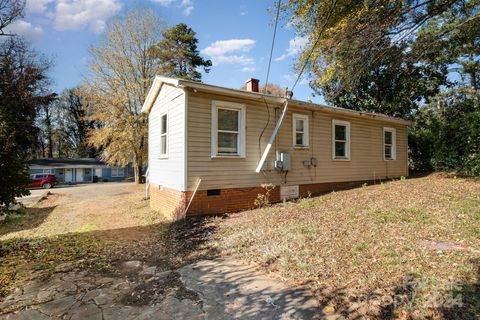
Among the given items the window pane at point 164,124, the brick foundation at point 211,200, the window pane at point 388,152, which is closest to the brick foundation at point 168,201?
the brick foundation at point 211,200

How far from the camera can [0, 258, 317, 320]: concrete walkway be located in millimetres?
3098

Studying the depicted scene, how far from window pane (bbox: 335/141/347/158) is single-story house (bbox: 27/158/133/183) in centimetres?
2958

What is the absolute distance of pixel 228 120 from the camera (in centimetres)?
831

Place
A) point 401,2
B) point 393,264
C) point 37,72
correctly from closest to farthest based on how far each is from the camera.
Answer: point 393,264 < point 401,2 < point 37,72

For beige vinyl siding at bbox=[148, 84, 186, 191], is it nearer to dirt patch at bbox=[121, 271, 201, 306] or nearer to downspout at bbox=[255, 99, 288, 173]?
downspout at bbox=[255, 99, 288, 173]

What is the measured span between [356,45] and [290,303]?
9129 millimetres

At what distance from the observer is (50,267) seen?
466cm

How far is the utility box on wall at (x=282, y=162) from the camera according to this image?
29.2ft

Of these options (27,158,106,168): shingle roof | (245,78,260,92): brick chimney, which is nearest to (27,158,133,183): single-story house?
(27,158,106,168): shingle roof

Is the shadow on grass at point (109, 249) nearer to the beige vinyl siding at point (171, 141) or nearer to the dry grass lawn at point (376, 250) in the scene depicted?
the dry grass lawn at point (376, 250)

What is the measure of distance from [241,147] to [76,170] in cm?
3389

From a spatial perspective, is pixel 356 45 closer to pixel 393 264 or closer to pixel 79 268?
pixel 393 264

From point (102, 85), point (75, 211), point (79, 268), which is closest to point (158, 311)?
point (79, 268)

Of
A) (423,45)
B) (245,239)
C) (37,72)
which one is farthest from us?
(37,72)
